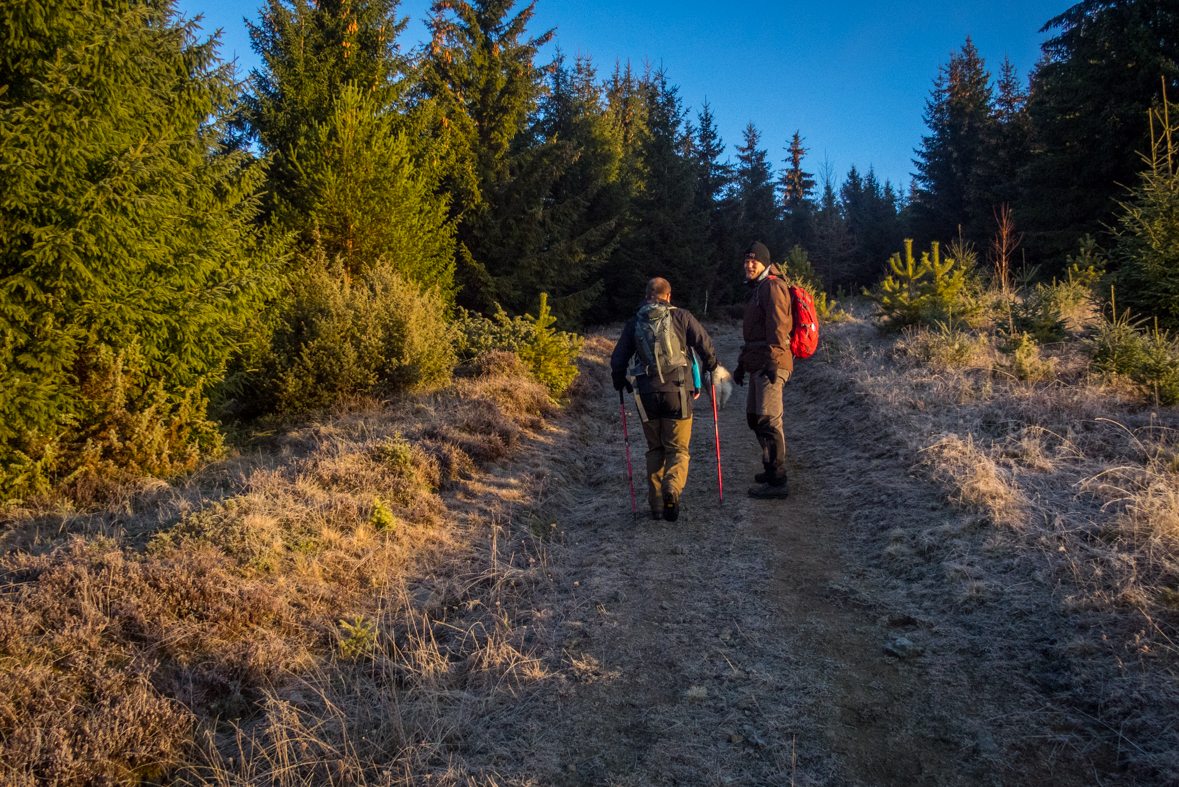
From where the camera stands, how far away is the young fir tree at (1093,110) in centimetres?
1714

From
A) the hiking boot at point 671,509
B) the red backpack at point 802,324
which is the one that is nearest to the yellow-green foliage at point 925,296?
the red backpack at point 802,324

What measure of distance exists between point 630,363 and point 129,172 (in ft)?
19.6

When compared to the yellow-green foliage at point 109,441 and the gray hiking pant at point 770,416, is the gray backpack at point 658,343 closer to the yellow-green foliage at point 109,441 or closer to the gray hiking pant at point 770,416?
the gray hiking pant at point 770,416

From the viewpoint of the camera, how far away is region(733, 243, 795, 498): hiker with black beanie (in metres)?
5.97

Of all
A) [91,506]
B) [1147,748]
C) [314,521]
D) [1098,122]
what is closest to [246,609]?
[314,521]

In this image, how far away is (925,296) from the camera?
11.7 meters

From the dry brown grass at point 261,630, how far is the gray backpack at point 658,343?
2.04m

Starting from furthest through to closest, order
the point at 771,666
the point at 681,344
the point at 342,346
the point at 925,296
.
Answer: the point at 925,296 < the point at 342,346 < the point at 681,344 < the point at 771,666

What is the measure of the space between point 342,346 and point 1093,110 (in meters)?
23.8

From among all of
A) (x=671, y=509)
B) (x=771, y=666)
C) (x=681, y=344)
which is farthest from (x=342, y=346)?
(x=771, y=666)

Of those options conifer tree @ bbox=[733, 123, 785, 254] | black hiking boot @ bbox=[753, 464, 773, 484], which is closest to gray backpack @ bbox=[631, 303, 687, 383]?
black hiking boot @ bbox=[753, 464, 773, 484]

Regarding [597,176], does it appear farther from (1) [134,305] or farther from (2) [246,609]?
(2) [246,609]

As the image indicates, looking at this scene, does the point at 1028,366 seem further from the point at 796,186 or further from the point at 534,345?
the point at 796,186

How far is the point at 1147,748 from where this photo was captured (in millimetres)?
2377
